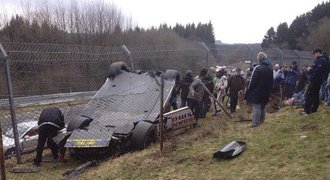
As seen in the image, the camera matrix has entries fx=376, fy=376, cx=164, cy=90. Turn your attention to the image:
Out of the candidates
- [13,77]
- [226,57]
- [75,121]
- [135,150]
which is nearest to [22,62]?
[13,77]

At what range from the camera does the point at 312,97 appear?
8.55m

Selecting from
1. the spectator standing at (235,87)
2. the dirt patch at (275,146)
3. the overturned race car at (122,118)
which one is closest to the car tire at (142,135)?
the overturned race car at (122,118)

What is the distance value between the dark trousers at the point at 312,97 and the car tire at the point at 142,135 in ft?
11.8

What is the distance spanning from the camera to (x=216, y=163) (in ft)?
19.4

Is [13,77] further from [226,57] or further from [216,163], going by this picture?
[226,57]

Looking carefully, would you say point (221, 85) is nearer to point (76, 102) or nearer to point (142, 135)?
point (76, 102)

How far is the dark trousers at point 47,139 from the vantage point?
792cm

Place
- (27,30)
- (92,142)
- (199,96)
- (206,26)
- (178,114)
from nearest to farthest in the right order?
(92,142), (178,114), (199,96), (27,30), (206,26)

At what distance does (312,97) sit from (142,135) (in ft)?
13.0

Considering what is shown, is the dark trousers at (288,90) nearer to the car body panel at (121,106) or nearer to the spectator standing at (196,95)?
the spectator standing at (196,95)

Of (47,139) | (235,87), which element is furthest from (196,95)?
(47,139)

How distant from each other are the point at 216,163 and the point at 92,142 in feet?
9.37

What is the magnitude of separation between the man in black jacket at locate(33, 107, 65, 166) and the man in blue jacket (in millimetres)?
5596

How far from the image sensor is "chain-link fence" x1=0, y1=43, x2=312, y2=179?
788 cm
